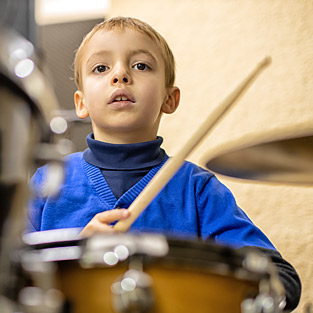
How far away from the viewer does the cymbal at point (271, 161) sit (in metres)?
0.52

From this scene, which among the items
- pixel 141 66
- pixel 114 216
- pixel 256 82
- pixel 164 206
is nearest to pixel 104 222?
pixel 114 216

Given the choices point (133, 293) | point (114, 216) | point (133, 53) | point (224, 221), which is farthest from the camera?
point (133, 53)

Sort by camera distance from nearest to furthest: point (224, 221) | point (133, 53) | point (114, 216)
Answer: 1. point (114, 216)
2. point (224, 221)
3. point (133, 53)

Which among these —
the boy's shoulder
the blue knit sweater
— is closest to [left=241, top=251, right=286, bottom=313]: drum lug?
the blue knit sweater

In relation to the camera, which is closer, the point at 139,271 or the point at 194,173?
the point at 139,271

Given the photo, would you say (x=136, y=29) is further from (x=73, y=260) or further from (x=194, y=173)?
(x=73, y=260)

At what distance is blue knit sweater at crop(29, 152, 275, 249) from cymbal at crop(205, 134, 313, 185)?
4.7 inches

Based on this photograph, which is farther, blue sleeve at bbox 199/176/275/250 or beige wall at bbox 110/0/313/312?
beige wall at bbox 110/0/313/312

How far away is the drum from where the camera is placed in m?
0.37

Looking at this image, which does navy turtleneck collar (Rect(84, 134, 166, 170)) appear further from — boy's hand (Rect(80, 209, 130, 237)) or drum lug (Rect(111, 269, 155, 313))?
drum lug (Rect(111, 269, 155, 313))

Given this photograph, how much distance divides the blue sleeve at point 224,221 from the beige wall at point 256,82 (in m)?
0.27

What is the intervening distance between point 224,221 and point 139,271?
14.4 inches

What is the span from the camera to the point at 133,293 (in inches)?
14.1

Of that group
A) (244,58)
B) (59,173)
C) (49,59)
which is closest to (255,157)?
(59,173)
